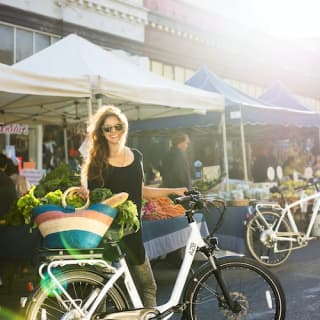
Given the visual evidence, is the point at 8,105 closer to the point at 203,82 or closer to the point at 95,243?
the point at 203,82

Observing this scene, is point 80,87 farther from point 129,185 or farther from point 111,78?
point 129,185

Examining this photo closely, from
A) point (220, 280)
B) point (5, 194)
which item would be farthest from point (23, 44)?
point (220, 280)

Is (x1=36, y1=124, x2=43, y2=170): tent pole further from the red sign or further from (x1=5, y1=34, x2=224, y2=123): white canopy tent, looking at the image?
(x1=5, y1=34, x2=224, y2=123): white canopy tent

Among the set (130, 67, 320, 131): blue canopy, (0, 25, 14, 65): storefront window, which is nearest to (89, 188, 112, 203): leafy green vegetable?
(130, 67, 320, 131): blue canopy

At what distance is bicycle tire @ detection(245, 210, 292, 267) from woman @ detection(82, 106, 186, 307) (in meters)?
3.75

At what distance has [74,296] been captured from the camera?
3.45 metres

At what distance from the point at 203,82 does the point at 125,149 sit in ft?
25.7

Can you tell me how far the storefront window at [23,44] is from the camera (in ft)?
42.1

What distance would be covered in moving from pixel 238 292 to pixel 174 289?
0.50m

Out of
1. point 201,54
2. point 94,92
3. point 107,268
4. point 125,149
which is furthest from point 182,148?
point 201,54

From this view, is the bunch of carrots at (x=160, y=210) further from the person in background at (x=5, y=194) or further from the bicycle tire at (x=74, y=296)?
the bicycle tire at (x=74, y=296)

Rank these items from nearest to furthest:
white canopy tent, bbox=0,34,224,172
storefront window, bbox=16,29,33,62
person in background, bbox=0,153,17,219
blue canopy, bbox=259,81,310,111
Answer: person in background, bbox=0,153,17,219
white canopy tent, bbox=0,34,224,172
storefront window, bbox=16,29,33,62
blue canopy, bbox=259,81,310,111

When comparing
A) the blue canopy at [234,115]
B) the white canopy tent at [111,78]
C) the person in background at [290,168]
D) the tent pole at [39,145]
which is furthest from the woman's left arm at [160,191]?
the tent pole at [39,145]

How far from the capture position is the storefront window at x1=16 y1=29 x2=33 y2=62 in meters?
12.8
